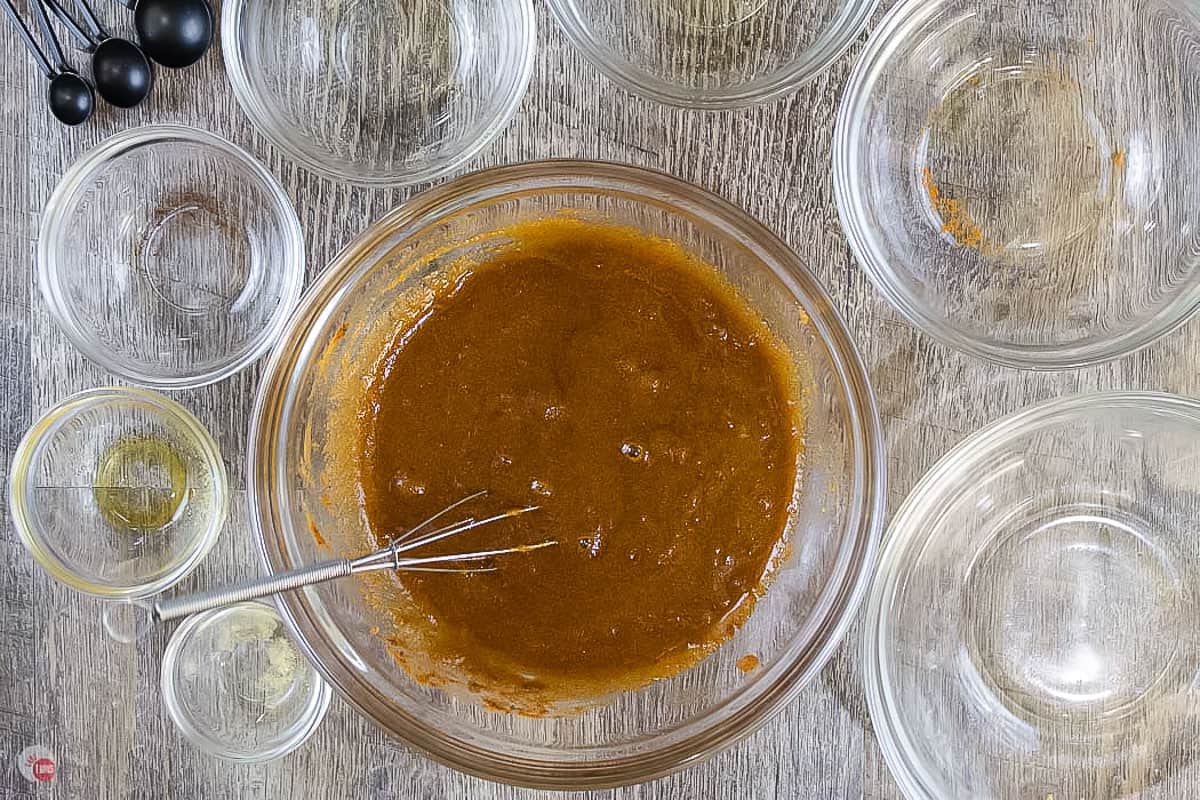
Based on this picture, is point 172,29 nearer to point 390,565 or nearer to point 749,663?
point 390,565

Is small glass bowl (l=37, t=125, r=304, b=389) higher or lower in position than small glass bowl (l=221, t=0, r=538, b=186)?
lower

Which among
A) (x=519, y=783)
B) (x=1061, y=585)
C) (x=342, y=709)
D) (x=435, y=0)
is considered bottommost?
(x=519, y=783)

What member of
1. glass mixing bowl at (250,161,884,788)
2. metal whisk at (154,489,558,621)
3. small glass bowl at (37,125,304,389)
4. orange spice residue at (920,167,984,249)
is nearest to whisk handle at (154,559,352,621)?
metal whisk at (154,489,558,621)

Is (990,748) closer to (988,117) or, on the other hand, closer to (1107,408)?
(1107,408)

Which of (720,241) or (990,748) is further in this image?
(990,748)

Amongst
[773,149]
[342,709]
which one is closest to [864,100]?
[773,149]

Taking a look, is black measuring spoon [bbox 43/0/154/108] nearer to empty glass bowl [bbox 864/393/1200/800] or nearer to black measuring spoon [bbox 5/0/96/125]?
black measuring spoon [bbox 5/0/96/125]

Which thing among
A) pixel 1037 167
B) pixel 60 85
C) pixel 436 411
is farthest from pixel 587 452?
pixel 60 85
